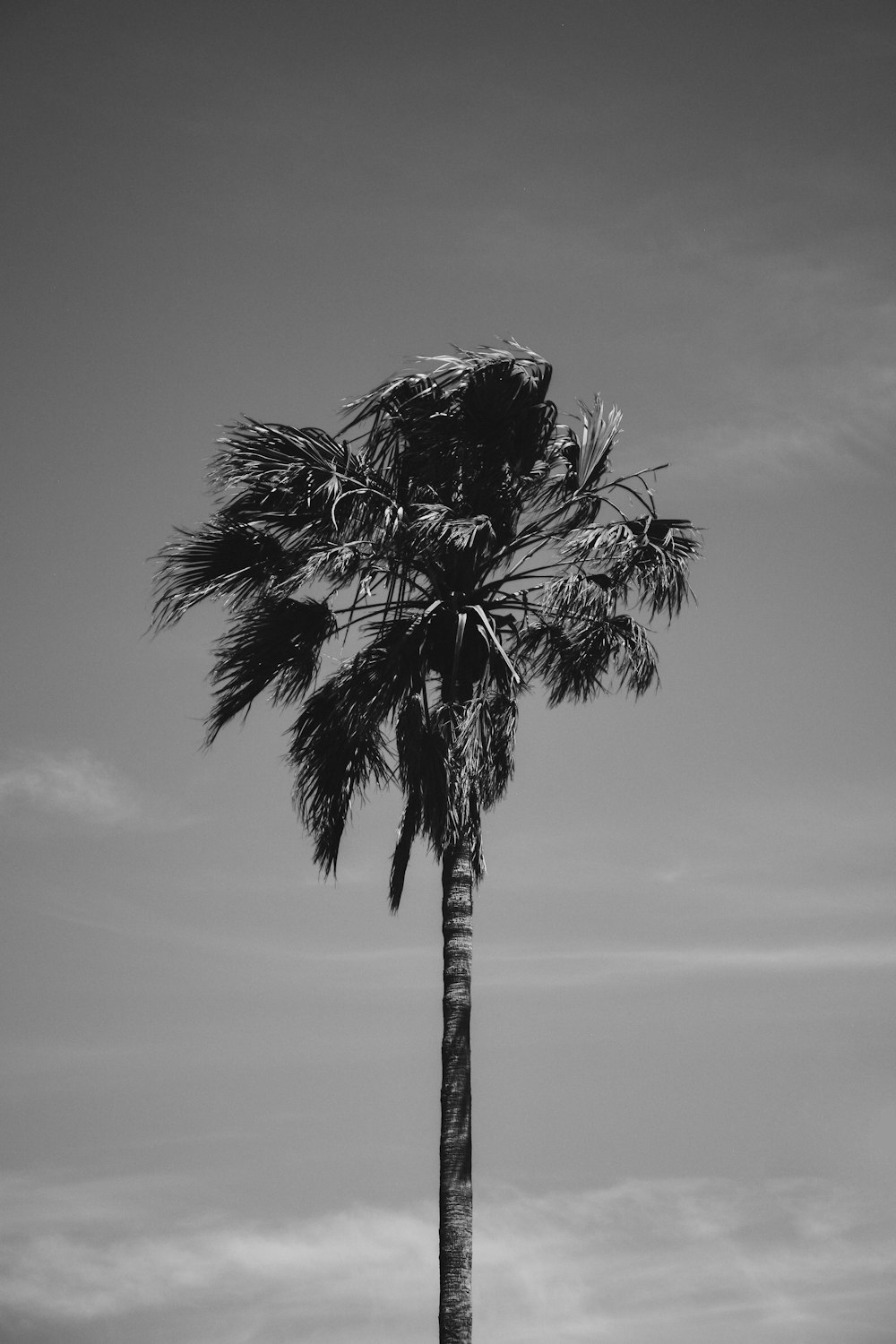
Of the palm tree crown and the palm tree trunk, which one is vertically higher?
the palm tree crown

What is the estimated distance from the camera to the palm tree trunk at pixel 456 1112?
1384 centimetres

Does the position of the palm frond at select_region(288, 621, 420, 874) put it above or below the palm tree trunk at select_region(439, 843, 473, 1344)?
above

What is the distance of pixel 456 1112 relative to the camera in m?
14.4

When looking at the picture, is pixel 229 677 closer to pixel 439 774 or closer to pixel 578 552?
pixel 439 774

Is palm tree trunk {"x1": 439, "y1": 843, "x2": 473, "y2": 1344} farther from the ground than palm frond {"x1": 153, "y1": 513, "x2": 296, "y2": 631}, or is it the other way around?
palm frond {"x1": 153, "y1": 513, "x2": 296, "y2": 631}

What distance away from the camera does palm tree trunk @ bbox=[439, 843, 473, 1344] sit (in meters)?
13.8

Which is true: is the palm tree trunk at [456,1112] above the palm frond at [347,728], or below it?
below

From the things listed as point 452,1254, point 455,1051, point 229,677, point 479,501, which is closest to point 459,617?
point 479,501

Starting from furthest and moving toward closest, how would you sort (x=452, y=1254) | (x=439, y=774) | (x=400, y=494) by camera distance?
(x=400, y=494)
(x=439, y=774)
(x=452, y=1254)

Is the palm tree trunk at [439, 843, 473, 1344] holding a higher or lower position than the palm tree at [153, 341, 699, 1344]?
lower

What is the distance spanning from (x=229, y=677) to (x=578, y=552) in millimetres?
4060

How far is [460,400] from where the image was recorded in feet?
53.0

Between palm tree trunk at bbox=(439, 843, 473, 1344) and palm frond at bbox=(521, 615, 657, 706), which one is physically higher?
palm frond at bbox=(521, 615, 657, 706)

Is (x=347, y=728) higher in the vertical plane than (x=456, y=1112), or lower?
higher
